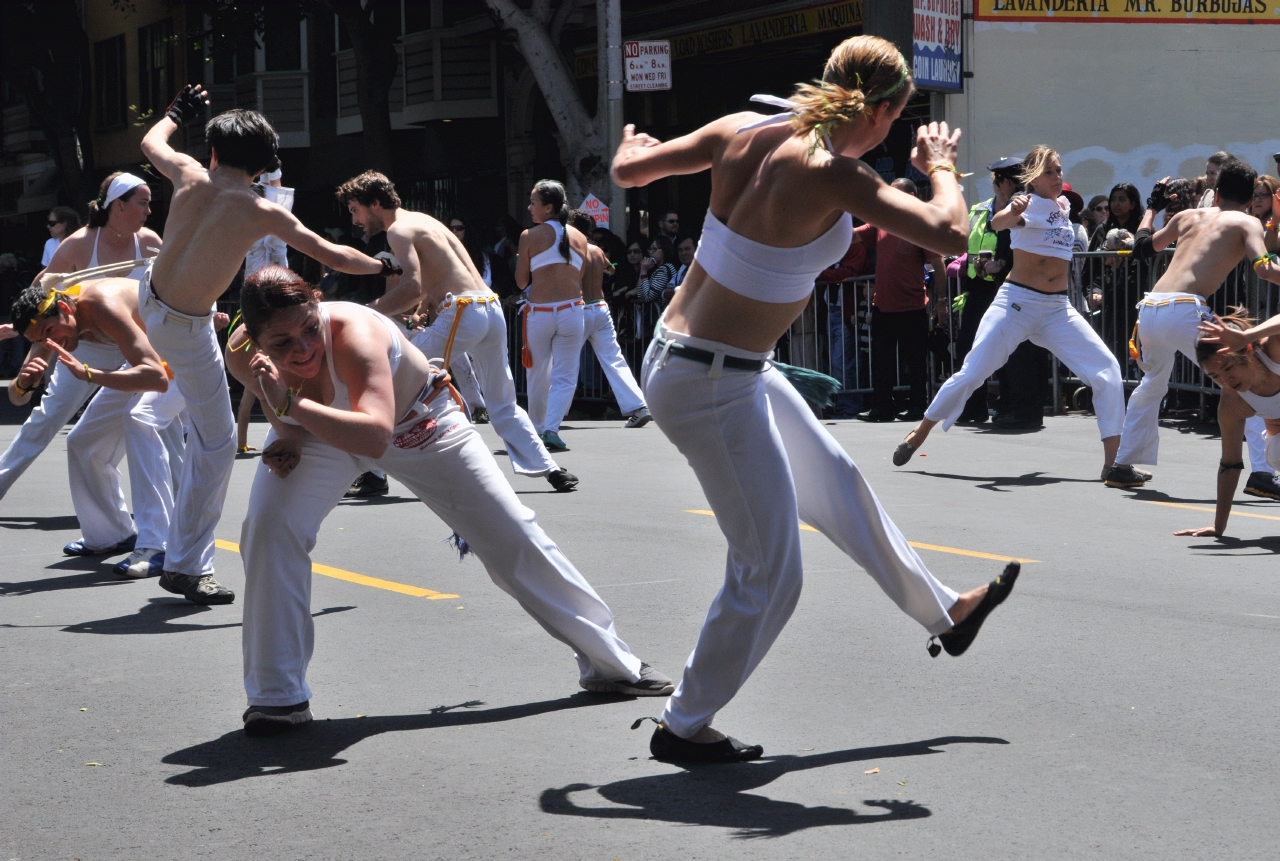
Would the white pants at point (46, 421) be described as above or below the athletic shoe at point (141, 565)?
above

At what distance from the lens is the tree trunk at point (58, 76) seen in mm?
34250

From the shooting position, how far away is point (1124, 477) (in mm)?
10234

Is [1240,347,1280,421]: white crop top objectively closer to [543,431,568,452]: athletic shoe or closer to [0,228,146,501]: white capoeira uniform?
[0,228,146,501]: white capoeira uniform

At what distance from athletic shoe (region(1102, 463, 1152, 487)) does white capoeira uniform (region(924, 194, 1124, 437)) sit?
0.35 meters

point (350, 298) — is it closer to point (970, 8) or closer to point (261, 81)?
point (970, 8)

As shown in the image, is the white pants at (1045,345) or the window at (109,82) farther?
the window at (109,82)

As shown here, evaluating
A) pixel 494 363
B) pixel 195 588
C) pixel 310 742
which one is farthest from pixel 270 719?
pixel 494 363

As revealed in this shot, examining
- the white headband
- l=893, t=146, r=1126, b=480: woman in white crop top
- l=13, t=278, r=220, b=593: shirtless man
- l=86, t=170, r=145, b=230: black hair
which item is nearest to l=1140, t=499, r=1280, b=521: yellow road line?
l=893, t=146, r=1126, b=480: woman in white crop top

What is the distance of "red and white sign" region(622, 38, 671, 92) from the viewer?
18.8 metres

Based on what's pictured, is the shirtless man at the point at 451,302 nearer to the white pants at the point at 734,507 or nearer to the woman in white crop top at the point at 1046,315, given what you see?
the woman in white crop top at the point at 1046,315

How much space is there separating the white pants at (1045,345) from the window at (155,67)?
3194 cm

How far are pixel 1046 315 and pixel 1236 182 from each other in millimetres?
1409

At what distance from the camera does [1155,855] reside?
376 cm

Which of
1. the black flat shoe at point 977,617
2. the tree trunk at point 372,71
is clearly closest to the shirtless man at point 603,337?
the black flat shoe at point 977,617
